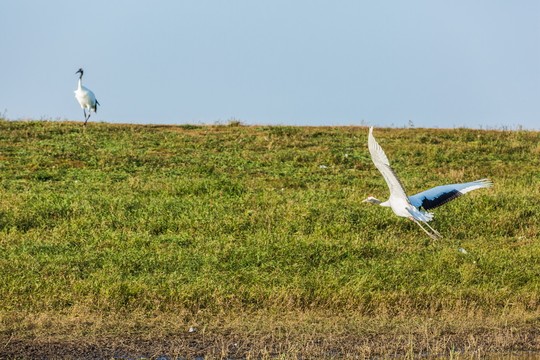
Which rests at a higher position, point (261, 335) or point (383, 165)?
point (383, 165)

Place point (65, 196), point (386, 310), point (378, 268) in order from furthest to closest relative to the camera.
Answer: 1. point (65, 196)
2. point (378, 268)
3. point (386, 310)

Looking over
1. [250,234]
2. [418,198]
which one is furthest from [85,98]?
[418,198]

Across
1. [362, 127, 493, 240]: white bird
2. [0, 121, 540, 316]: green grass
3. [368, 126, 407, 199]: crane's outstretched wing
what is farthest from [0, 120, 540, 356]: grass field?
[368, 126, 407, 199]: crane's outstretched wing

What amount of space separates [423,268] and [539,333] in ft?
7.25

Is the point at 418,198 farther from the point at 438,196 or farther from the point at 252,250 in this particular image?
the point at 252,250

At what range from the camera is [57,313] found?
7.25m

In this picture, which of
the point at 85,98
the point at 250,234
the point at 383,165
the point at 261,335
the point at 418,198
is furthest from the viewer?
the point at 85,98

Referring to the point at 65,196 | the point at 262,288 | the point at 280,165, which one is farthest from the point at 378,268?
the point at 280,165

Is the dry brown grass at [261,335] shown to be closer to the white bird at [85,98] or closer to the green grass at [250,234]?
the green grass at [250,234]

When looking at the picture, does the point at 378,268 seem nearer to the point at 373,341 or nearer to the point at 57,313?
the point at 373,341

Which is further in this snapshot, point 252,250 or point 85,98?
point 85,98

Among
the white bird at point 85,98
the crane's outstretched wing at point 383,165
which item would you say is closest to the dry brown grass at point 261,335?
the crane's outstretched wing at point 383,165

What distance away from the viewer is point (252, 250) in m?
9.55

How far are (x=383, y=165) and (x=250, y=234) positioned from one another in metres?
3.14
